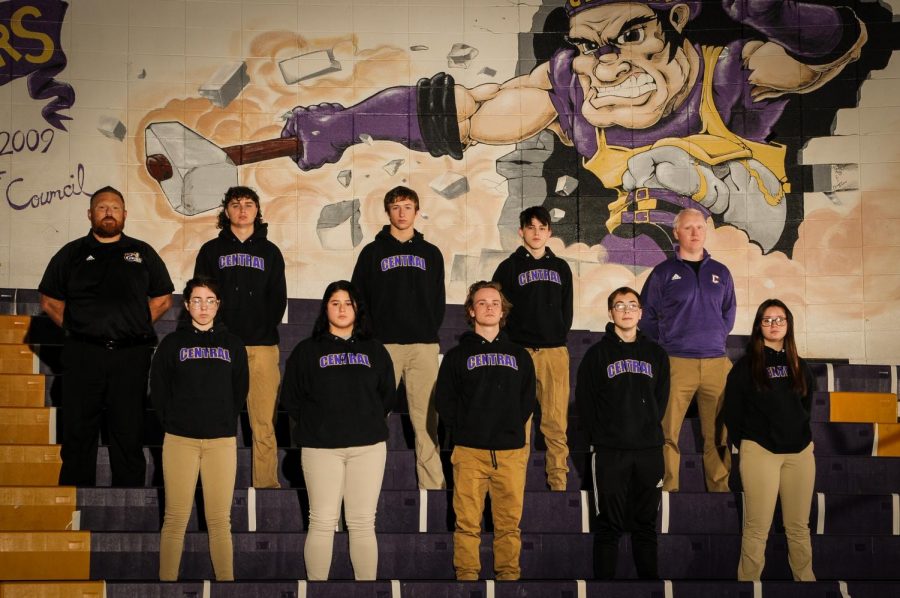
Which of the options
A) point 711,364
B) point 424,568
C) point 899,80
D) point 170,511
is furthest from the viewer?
point 899,80

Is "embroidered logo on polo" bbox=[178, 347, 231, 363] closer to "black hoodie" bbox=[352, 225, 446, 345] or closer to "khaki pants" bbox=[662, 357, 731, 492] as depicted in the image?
"black hoodie" bbox=[352, 225, 446, 345]

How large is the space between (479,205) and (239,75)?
200 centimetres

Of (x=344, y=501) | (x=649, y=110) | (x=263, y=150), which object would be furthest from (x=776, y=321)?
(x=263, y=150)

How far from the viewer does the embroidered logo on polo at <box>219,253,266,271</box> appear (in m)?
5.75

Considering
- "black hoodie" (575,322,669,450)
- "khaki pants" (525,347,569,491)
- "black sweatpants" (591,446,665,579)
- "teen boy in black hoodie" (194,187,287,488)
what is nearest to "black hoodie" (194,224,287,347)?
"teen boy in black hoodie" (194,187,287,488)

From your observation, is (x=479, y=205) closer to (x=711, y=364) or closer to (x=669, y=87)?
(x=669, y=87)

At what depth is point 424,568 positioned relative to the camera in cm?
525

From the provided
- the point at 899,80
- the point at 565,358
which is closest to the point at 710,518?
the point at 565,358

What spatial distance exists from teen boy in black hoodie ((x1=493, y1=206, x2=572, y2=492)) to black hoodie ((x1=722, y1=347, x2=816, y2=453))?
83 centimetres

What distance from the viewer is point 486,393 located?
519 centimetres

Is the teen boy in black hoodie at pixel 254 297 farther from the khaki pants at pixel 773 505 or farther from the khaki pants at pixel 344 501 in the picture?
the khaki pants at pixel 773 505

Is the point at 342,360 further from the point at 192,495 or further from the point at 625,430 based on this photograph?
the point at 625,430

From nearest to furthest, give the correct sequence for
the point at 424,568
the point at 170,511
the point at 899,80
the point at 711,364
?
the point at 170,511 < the point at 424,568 < the point at 711,364 < the point at 899,80

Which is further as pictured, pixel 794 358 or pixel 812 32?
pixel 812 32
